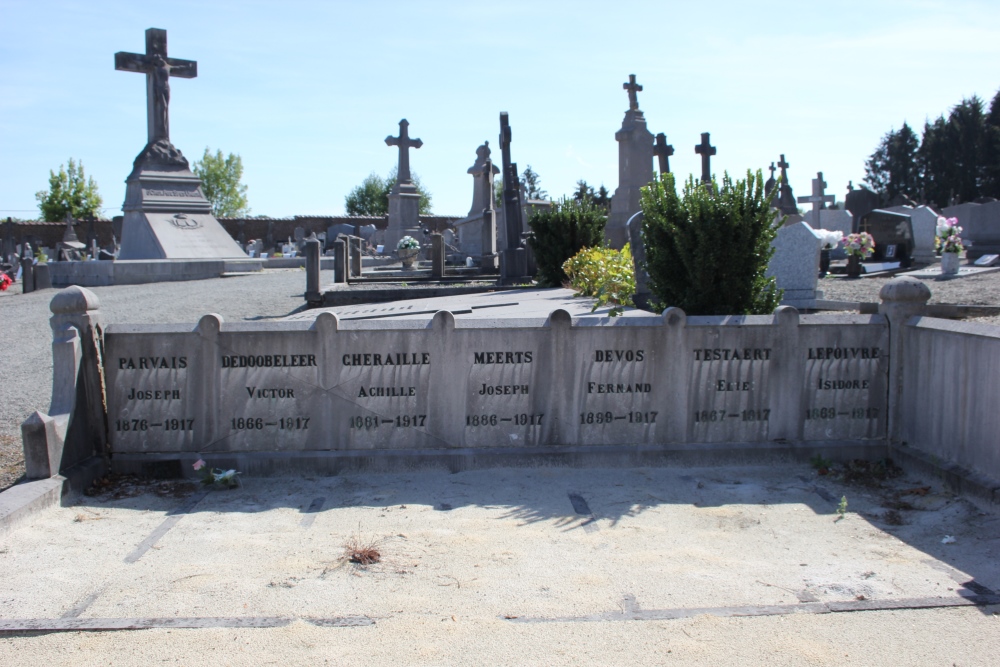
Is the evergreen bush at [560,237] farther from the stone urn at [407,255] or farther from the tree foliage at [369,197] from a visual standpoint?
the tree foliage at [369,197]

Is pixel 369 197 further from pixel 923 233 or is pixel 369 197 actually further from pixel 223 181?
pixel 923 233

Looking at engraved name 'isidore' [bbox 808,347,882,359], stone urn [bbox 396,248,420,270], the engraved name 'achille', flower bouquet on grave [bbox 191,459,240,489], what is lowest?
flower bouquet on grave [bbox 191,459,240,489]

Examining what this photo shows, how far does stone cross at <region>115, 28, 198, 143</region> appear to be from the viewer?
23.0 meters

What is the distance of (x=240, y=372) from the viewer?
5.28 meters

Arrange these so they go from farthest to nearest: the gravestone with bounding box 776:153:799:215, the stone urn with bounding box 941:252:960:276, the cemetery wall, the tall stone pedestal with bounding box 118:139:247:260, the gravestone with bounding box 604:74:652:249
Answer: the gravestone with bounding box 776:153:799:215 → the tall stone pedestal with bounding box 118:139:247:260 → the gravestone with bounding box 604:74:652:249 → the stone urn with bounding box 941:252:960:276 → the cemetery wall

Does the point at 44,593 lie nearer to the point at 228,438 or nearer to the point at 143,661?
the point at 143,661

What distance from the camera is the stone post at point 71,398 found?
4.67 meters

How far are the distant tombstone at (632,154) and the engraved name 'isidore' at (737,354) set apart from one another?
654 inches

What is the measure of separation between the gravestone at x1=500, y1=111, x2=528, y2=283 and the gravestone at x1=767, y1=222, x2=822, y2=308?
5.29 metres

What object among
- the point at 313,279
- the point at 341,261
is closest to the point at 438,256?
the point at 341,261

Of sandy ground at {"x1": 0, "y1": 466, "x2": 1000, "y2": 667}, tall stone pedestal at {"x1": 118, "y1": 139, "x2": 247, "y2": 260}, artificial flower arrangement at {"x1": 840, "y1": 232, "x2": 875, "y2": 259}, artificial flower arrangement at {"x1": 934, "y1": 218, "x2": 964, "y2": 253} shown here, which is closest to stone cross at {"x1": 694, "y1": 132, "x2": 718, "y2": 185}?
artificial flower arrangement at {"x1": 840, "y1": 232, "x2": 875, "y2": 259}

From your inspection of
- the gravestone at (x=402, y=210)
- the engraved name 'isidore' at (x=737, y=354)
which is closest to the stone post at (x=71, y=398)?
the engraved name 'isidore' at (x=737, y=354)

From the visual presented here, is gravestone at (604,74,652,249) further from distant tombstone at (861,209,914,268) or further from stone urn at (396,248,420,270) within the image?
distant tombstone at (861,209,914,268)

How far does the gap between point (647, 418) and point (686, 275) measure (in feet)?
5.47
